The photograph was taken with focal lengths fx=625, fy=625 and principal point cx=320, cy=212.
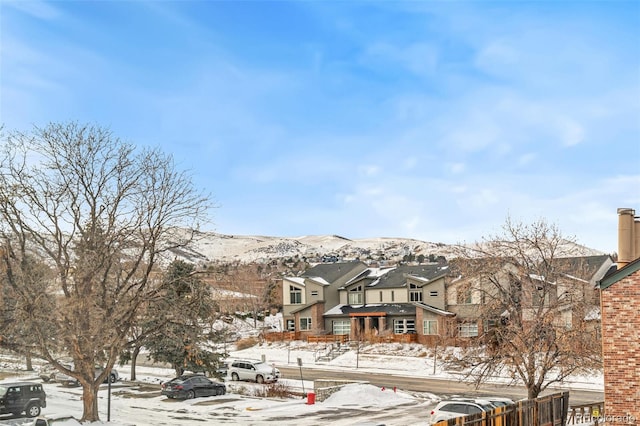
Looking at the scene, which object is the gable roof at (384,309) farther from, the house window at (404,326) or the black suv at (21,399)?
the black suv at (21,399)

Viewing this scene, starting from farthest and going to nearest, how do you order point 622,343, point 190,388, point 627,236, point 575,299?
point 190,388 → point 575,299 → point 627,236 → point 622,343

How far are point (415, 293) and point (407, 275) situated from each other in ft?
7.28

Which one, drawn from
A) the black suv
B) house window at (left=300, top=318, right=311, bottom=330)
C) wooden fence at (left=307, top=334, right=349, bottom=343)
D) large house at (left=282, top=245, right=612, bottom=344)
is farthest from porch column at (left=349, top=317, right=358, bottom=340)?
the black suv

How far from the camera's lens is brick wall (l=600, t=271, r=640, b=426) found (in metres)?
19.1

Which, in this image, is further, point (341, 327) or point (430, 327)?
point (341, 327)

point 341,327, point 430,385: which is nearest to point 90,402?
point 430,385

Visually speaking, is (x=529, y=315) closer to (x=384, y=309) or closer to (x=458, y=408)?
(x=458, y=408)

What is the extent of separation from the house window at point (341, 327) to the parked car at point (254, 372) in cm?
2680

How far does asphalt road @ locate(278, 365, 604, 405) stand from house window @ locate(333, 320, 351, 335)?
16.1 metres

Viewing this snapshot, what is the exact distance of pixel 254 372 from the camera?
44312mm

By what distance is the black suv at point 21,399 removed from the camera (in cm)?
3145

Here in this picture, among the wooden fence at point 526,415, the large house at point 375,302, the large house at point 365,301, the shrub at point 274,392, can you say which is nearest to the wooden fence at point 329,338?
the large house at point 375,302

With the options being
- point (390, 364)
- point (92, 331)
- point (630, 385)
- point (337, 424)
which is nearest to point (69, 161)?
point (92, 331)

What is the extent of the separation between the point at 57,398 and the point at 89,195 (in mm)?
17018
